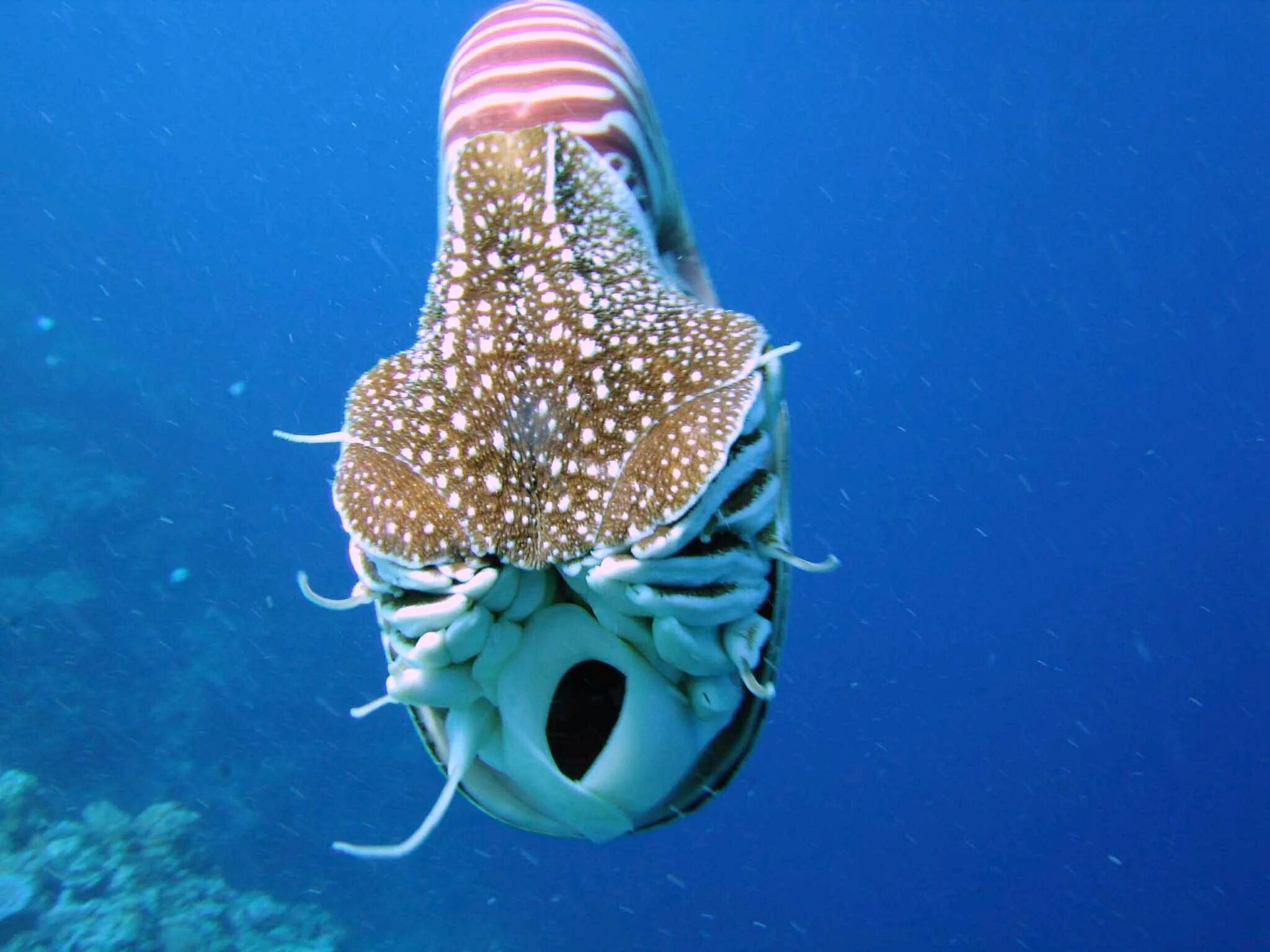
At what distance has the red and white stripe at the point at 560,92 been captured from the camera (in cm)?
287

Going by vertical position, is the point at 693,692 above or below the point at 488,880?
above

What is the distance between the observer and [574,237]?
245 cm

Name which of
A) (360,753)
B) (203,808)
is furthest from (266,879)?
(360,753)

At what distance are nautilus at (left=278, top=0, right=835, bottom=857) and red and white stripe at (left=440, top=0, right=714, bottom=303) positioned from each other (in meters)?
0.30

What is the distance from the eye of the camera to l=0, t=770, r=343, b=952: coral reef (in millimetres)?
9422

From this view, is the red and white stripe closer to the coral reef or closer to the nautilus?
the nautilus

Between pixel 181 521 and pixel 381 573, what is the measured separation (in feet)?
59.4

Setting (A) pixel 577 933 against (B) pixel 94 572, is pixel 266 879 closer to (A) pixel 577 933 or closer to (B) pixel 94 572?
(A) pixel 577 933

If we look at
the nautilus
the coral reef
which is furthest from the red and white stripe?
the coral reef

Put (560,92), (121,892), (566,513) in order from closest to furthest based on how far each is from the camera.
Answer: (566,513) < (560,92) < (121,892)

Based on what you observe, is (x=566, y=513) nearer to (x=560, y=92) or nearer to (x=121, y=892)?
(x=560, y=92)

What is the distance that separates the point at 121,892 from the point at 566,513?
35.8ft

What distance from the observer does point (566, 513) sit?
204 cm

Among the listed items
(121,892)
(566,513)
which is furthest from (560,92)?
(121,892)
